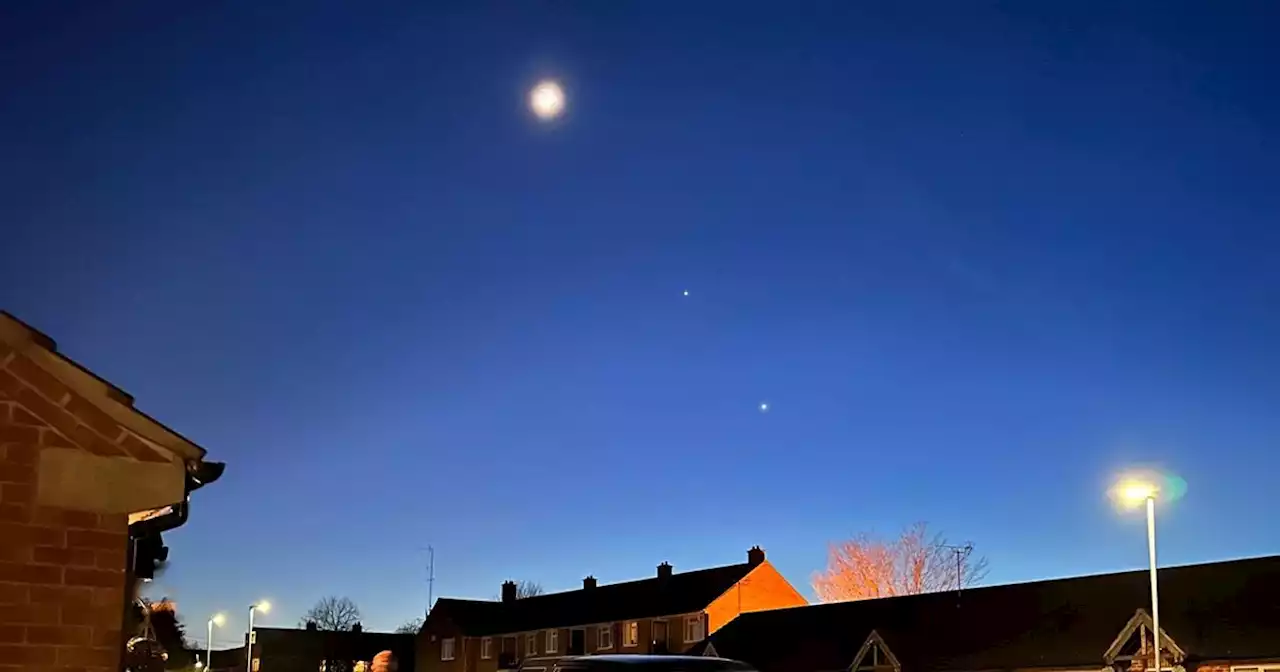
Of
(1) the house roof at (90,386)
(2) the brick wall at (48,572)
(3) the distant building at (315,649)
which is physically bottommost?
(3) the distant building at (315,649)

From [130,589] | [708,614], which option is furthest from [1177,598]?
[130,589]

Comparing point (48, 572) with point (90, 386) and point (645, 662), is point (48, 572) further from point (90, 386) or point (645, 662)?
point (645, 662)

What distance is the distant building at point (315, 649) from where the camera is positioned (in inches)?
3565

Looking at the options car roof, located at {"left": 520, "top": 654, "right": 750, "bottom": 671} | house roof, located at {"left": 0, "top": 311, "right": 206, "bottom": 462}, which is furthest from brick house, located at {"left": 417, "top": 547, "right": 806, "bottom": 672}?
house roof, located at {"left": 0, "top": 311, "right": 206, "bottom": 462}

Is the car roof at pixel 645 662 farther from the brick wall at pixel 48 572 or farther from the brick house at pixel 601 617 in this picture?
the brick house at pixel 601 617

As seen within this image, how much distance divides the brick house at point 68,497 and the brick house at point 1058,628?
33.1 m

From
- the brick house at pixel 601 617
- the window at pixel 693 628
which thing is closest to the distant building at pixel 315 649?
the brick house at pixel 601 617

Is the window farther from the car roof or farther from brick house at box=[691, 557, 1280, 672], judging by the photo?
the car roof

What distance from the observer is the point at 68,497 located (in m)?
8.31

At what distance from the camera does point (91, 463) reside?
8.49 meters

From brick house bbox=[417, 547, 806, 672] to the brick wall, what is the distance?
192 ft

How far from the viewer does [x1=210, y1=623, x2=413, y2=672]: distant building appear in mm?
90562

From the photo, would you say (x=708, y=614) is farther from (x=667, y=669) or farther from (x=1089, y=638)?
(x=667, y=669)

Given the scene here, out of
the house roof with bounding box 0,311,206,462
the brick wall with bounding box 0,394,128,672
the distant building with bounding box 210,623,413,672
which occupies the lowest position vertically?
the distant building with bounding box 210,623,413,672
